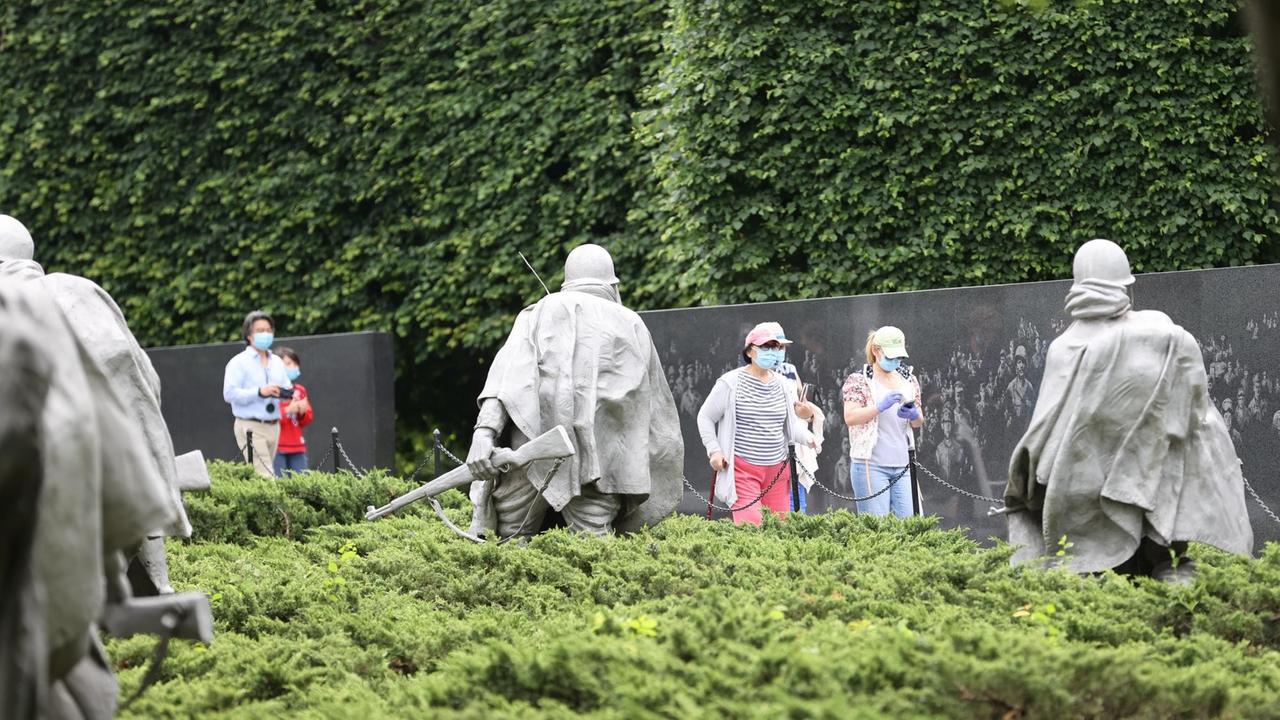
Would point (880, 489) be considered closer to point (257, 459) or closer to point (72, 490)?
point (257, 459)

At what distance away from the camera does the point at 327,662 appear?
271 inches

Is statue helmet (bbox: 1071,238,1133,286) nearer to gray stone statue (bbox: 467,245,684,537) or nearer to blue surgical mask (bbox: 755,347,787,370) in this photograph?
gray stone statue (bbox: 467,245,684,537)

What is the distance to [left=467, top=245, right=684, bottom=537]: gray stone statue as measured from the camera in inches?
358

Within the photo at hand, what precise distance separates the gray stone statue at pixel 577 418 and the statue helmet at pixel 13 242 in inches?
93.6

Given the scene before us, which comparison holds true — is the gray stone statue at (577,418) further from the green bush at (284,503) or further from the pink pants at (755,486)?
the green bush at (284,503)

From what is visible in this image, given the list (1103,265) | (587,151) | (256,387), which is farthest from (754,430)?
(587,151)

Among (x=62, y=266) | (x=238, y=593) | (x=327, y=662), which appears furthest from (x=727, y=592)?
(x=62, y=266)

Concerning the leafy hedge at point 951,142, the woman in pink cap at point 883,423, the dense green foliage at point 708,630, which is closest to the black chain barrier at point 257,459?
the leafy hedge at point 951,142

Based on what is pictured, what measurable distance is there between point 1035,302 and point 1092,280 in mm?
4187

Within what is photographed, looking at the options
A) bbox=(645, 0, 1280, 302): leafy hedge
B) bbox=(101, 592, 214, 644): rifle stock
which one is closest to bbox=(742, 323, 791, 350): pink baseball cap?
bbox=(645, 0, 1280, 302): leafy hedge

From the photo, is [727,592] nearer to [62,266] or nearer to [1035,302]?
[1035,302]

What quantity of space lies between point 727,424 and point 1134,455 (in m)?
4.46

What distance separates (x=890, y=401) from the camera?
1185 cm

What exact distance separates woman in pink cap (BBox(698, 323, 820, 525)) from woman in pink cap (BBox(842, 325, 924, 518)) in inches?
19.4
